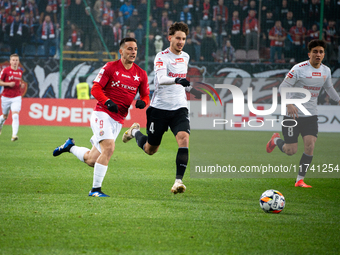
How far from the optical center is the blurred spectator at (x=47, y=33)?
70.9 feet

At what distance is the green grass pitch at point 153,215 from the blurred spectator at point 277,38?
13519 millimetres

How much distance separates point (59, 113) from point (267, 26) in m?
10.3

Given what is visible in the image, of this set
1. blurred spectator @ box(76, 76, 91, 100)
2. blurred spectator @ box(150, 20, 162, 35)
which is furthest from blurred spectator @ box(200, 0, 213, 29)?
blurred spectator @ box(76, 76, 91, 100)

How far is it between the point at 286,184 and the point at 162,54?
3034 mm

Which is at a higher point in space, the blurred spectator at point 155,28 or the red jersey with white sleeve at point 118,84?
the blurred spectator at point 155,28

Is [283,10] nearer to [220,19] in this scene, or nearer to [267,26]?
[267,26]

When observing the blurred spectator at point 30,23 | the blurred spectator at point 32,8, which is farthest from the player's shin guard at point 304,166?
the blurred spectator at point 32,8

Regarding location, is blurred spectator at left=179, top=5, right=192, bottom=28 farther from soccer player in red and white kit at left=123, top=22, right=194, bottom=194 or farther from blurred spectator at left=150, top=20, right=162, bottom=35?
soccer player in red and white kit at left=123, top=22, right=194, bottom=194

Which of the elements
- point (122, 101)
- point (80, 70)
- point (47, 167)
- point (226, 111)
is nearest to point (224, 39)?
point (226, 111)

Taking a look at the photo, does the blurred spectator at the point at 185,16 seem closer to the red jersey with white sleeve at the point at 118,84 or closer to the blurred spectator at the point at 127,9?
the blurred spectator at the point at 127,9

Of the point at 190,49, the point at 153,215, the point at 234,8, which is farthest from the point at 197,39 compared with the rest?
the point at 153,215

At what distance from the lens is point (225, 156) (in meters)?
11.2

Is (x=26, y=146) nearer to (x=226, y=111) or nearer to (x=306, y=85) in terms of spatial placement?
(x=306, y=85)

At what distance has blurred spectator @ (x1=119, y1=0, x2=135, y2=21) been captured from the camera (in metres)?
22.3
